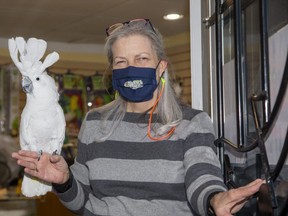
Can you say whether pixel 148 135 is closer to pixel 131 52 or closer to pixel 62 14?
pixel 131 52

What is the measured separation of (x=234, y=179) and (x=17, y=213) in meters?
2.85

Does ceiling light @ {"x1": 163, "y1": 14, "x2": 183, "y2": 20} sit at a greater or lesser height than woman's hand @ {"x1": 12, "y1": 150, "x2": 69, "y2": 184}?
greater

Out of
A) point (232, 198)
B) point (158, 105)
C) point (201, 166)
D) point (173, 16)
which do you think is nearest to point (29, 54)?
point (158, 105)

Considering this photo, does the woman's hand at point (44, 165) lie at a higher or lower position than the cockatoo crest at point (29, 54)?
lower

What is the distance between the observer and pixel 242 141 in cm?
161

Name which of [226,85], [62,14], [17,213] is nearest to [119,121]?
[226,85]

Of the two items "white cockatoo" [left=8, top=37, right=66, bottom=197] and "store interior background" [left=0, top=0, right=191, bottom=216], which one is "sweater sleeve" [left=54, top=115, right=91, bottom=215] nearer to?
"white cockatoo" [left=8, top=37, right=66, bottom=197]

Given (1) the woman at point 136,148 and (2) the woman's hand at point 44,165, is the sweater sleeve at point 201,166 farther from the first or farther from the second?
(2) the woman's hand at point 44,165

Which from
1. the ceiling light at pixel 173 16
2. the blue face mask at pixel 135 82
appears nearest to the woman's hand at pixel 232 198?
the blue face mask at pixel 135 82

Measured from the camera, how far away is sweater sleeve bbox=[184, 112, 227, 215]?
1.43 metres

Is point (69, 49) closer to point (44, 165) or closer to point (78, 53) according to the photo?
point (78, 53)

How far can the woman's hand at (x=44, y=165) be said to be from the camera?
169 centimetres

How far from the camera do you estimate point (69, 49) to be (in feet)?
23.1

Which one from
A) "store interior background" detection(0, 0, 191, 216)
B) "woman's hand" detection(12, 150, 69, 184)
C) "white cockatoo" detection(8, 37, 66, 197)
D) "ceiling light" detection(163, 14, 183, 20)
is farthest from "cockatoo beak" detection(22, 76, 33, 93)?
"ceiling light" detection(163, 14, 183, 20)
